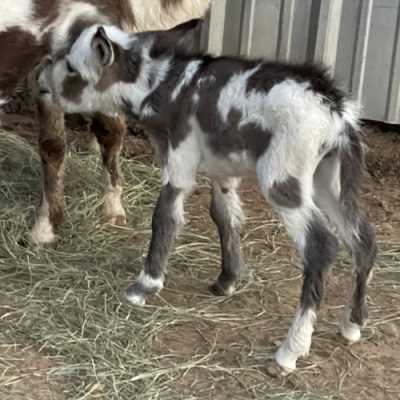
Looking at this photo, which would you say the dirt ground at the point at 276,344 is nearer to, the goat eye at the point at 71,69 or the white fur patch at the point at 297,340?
the white fur patch at the point at 297,340

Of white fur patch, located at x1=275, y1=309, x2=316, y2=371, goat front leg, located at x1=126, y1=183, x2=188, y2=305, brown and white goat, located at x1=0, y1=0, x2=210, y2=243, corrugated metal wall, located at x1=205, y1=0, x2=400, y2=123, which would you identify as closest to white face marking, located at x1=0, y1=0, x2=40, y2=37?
brown and white goat, located at x1=0, y1=0, x2=210, y2=243

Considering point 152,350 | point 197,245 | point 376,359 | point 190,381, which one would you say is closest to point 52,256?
point 197,245

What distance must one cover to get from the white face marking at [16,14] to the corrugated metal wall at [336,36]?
81.8 inches

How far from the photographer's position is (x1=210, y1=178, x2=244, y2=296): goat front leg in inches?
145

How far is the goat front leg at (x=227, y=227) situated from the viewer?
369 cm

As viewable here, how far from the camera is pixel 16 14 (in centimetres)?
381

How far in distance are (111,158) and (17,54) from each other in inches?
38.3

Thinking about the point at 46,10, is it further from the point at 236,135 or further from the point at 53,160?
the point at 236,135

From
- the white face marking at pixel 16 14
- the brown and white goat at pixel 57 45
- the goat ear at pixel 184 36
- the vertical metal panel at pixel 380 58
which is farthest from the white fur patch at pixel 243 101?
the vertical metal panel at pixel 380 58

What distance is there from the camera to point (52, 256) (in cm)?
411

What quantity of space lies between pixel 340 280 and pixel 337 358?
2.46 ft

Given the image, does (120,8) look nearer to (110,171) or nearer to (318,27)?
(110,171)

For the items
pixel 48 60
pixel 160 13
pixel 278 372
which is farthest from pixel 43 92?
pixel 278 372

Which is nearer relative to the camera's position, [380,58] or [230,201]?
[230,201]
